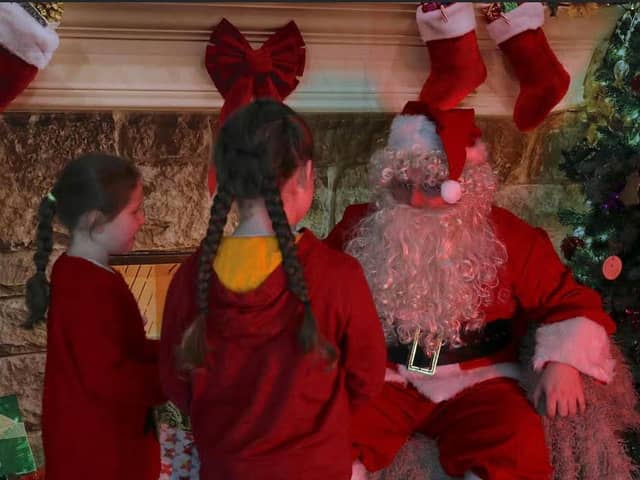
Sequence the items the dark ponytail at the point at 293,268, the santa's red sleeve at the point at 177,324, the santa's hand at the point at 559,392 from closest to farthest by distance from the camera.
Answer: the dark ponytail at the point at 293,268
the santa's red sleeve at the point at 177,324
the santa's hand at the point at 559,392

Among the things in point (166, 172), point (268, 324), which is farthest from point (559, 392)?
point (166, 172)

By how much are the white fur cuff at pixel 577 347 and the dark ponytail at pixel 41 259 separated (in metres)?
1.12

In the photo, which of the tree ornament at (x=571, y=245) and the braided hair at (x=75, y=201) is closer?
the braided hair at (x=75, y=201)

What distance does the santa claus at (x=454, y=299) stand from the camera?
155 centimetres

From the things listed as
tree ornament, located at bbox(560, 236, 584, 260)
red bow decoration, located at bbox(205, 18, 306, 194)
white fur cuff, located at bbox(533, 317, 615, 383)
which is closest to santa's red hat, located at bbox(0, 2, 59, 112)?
red bow decoration, located at bbox(205, 18, 306, 194)

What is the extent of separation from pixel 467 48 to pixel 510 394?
94cm

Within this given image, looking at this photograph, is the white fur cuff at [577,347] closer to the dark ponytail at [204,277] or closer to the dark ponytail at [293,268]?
the dark ponytail at [293,268]

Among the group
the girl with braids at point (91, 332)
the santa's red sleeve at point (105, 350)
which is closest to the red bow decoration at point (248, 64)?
the girl with braids at point (91, 332)

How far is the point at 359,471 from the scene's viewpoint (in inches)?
59.5

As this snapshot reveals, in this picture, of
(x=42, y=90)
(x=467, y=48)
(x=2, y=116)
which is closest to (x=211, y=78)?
(x=42, y=90)

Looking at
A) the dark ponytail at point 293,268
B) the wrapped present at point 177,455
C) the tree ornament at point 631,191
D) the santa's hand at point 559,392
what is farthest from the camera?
the tree ornament at point 631,191

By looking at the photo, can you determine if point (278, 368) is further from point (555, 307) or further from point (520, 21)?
point (520, 21)

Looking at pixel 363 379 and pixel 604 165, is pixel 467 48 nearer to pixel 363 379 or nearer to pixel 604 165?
pixel 604 165

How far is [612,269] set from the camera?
6.04ft
